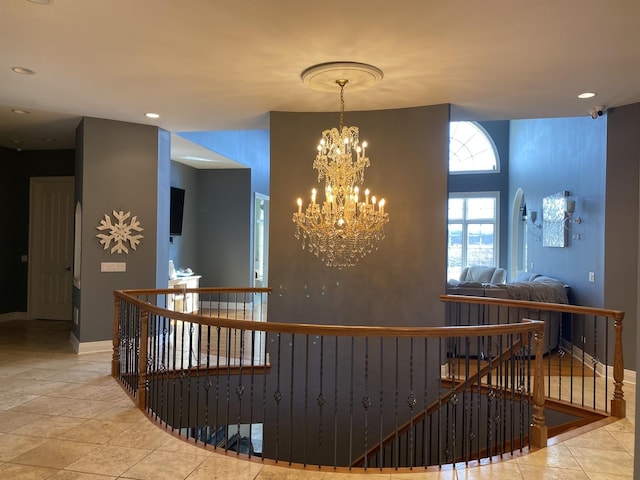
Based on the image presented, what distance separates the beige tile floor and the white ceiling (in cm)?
297

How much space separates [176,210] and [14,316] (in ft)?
10.6

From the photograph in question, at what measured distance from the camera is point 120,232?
19.9 feet

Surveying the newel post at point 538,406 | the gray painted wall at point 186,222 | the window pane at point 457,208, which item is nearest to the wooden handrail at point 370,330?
the newel post at point 538,406

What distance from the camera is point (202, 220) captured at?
9852mm

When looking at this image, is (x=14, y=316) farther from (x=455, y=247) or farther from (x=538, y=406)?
(x=455, y=247)

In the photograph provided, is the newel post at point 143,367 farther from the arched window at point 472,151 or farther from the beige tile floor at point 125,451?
the arched window at point 472,151

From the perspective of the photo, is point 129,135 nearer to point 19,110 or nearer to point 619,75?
point 19,110

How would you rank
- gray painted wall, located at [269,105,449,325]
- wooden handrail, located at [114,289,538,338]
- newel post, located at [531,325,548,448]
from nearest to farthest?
wooden handrail, located at [114,289,538,338], newel post, located at [531,325,548,448], gray painted wall, located at [269,105,449,325]

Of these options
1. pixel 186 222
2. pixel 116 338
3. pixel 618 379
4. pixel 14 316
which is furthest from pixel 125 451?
pixel 186 222

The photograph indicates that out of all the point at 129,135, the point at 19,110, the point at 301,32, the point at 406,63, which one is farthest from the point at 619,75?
the point at 19,110

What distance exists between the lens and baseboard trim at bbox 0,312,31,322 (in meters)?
7.68

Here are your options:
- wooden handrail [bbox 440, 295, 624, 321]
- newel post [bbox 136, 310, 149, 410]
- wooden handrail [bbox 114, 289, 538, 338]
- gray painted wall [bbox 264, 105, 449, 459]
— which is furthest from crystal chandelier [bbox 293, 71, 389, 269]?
newel post [bbox 136, 310, 149, 410]

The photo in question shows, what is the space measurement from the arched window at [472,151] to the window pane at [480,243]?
147 cm

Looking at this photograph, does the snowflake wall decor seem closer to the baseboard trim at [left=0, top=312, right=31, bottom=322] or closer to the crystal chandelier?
the crystal chandelier
